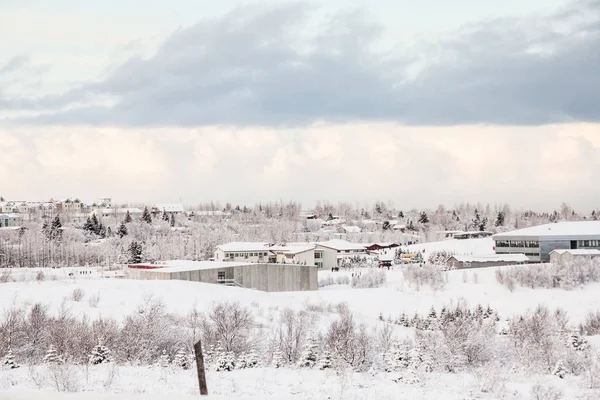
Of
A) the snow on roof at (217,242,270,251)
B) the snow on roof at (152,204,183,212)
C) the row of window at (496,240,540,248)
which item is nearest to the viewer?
the snow on roof at (217,242,270,251)

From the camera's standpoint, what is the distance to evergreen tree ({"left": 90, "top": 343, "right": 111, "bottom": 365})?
16.8 m

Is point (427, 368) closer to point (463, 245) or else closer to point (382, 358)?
point (382, 358)

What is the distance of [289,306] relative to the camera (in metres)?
31.9

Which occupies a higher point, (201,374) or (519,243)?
(201,374)

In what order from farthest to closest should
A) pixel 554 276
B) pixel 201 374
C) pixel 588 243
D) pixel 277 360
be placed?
pixel 588 243, pixel 554 276, pixel 277 360, pixel 201 374

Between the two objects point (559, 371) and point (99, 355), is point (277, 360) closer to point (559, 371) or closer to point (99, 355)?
point (99, 355)

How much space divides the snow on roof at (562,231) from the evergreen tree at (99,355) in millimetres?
61863

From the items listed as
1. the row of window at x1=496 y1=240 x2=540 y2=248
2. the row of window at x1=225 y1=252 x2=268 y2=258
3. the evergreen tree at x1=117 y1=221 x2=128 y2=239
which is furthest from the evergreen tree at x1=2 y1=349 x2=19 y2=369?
the evergreen tree at x1=117 y1=221 x2=128 y2=239

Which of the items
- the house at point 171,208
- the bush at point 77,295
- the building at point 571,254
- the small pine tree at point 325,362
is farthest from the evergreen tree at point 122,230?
the small pine tree at point 325,362

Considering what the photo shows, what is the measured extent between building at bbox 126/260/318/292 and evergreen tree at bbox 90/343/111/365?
2712 cm

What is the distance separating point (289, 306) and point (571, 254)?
40.3 m

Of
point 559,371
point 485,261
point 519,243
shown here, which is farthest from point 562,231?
point 559,371

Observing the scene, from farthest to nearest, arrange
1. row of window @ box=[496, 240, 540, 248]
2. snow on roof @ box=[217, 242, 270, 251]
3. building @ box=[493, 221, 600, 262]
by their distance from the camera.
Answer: row of window @ box=[496, 240, 540, 248] → building @ box=[493, 221, 600, 262] → snow on roof @ box=[217, 242, 270, 251]

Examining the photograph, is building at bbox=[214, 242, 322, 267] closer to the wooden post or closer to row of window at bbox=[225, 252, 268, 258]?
row of window at bbox=[225, 252, 268, 258]
